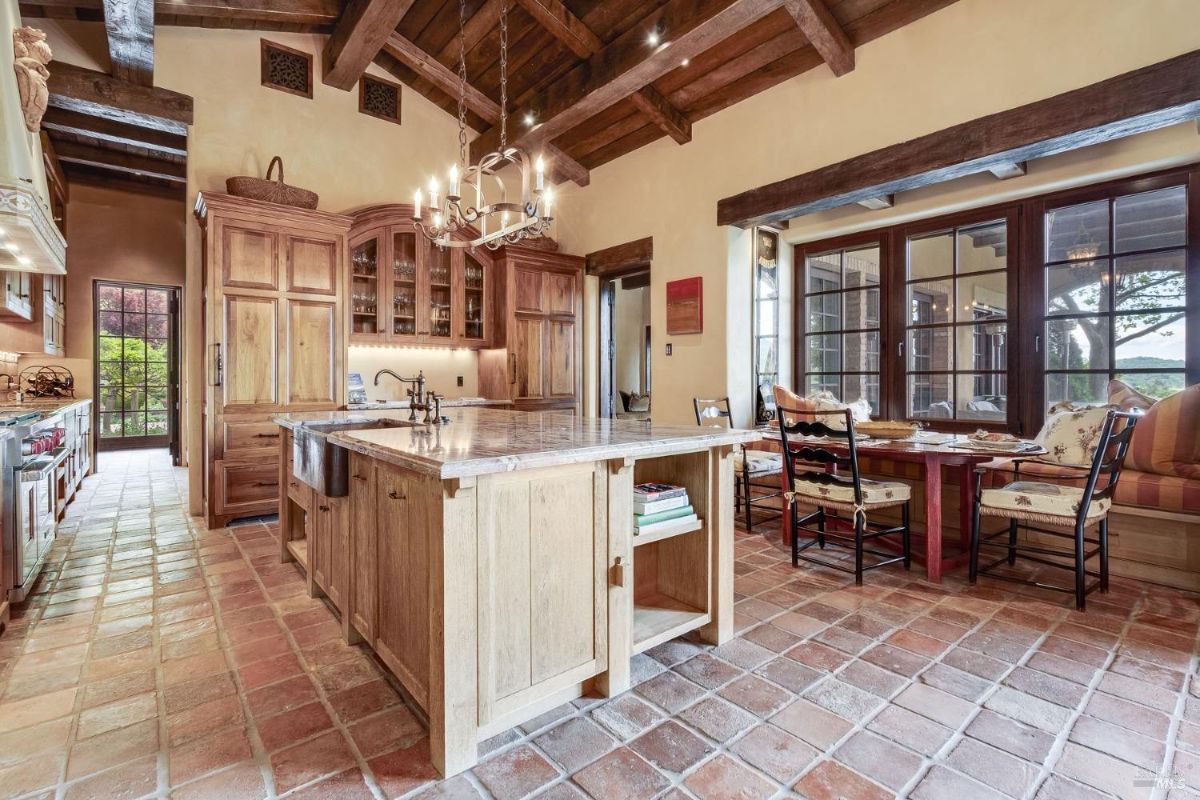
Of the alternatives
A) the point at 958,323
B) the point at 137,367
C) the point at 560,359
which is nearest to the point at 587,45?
the point at 560,359

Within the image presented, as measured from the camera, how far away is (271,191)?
423 centimetres

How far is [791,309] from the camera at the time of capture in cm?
536

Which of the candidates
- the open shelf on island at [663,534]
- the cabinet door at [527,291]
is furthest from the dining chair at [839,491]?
the cabinet door at [527,291]

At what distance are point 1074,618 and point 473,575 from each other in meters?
2.63

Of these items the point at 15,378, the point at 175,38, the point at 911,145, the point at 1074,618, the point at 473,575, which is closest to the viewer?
the point at 473,575

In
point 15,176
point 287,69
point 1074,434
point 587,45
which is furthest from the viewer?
point 287,69

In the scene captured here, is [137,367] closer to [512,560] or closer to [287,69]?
[287,69]

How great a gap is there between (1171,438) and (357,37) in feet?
19.9

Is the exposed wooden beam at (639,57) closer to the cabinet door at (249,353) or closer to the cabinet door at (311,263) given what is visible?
the cabinet door at (311,263)

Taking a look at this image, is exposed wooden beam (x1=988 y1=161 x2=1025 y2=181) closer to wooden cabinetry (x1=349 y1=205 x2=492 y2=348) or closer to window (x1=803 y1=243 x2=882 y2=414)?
window (x1=803 y1=243 x2=882 y2=414)

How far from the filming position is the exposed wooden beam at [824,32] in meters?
3.50

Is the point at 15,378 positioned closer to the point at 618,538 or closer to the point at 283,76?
the point at 283,76

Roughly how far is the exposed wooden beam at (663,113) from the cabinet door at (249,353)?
3.40m

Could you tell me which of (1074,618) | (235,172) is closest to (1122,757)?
(1074,618)
